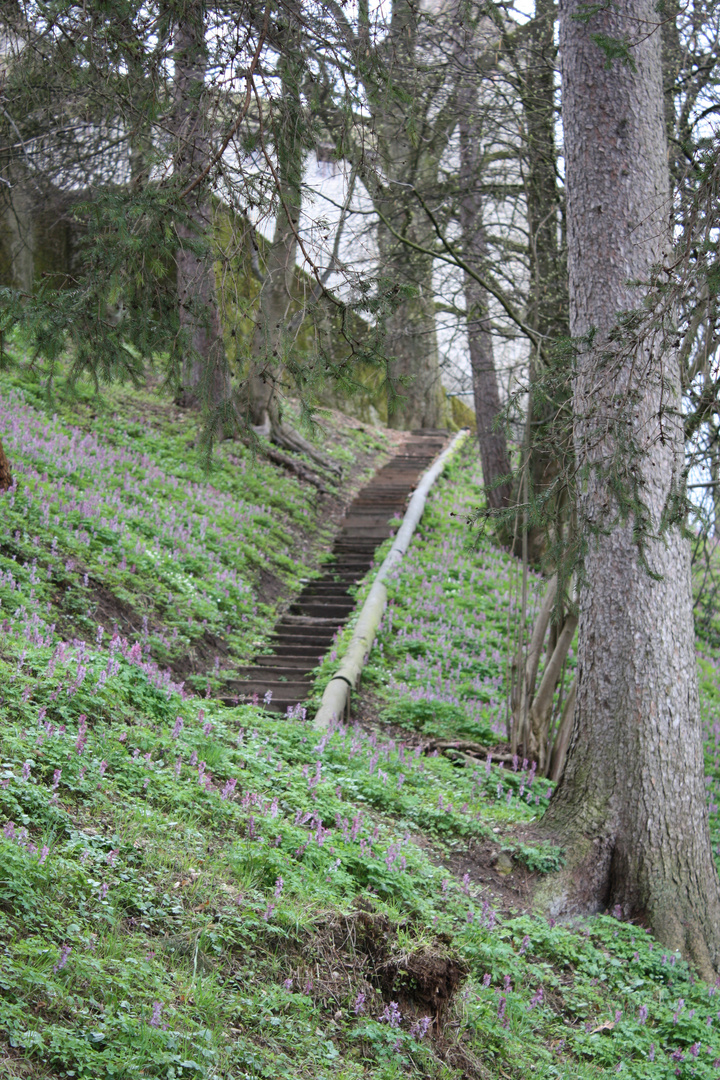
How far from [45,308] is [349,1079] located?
4.28m

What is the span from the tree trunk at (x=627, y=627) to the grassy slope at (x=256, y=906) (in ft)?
1.09

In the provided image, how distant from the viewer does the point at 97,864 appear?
392 centimetres

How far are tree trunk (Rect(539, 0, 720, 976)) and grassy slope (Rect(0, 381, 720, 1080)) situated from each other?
0.33 metres

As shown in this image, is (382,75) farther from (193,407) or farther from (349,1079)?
(193,407)

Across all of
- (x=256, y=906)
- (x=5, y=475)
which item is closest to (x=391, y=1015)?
(x=256, y=906)

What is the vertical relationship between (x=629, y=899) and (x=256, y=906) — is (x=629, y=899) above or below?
below

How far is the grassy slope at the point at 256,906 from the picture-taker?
3.33 meters

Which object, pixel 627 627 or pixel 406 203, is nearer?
pixel 627 627

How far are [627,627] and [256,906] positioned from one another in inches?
126

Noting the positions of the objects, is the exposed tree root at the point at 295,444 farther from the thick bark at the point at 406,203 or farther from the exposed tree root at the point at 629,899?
the exposed tree root at the point at 629,899

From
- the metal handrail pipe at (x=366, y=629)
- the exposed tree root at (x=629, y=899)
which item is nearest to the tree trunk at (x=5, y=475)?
the metal handrail pipe at (x=366, y=629)

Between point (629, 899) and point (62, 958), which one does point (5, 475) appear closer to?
point (62, 958)

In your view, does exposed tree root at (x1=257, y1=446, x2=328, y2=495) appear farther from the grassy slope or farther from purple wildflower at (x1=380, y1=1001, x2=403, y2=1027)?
purple wildflower at (x1=380, y1=1001, x2=403, y2=1027)

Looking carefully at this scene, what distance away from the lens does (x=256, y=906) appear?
4.14 metres
